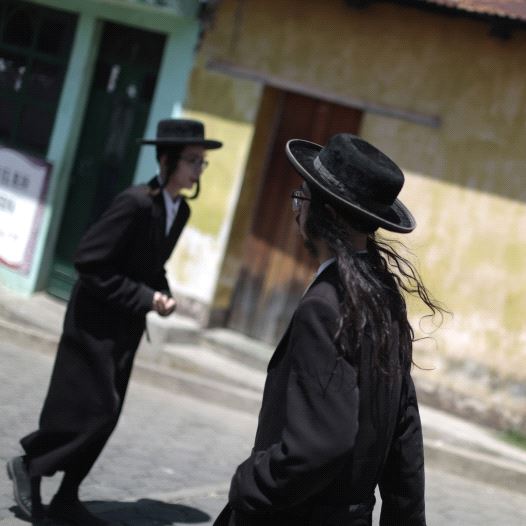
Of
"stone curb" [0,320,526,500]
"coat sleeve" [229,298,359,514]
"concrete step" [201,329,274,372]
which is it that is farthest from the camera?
"concrete step" [201,329,274,372]

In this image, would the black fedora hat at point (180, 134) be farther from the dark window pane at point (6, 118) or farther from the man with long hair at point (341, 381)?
the dark window pane at point (6, 118)

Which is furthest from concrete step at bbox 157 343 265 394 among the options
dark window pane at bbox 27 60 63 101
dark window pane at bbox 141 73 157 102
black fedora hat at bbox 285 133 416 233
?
black fedora hat at bbox 285 133 416 233

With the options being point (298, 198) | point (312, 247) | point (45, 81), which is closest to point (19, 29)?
point (45, 81)

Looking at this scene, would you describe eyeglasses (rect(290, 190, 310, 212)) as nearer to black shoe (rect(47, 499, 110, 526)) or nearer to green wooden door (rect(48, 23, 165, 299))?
black shoe (rect(47, 499, 110, 526))

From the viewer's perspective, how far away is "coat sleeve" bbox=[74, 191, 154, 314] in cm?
504

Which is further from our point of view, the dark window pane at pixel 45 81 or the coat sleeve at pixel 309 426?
the dark window pane at pixel 45 81

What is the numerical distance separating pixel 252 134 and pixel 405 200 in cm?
165

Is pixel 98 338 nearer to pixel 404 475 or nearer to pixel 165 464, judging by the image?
pixel 165 464

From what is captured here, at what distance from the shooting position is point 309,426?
2.84 metres

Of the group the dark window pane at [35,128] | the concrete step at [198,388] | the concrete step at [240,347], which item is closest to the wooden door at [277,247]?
the concrete step at [240,347]

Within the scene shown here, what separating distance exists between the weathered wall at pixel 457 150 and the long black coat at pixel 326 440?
6518 millimetres

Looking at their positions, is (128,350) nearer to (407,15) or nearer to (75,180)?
(407,15)

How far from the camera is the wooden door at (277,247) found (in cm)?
1064

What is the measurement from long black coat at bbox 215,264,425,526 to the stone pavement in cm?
249
